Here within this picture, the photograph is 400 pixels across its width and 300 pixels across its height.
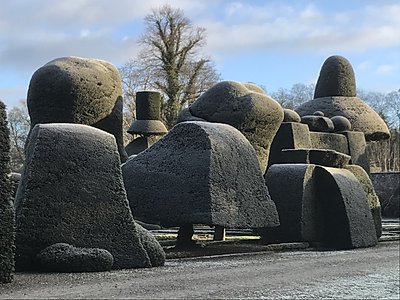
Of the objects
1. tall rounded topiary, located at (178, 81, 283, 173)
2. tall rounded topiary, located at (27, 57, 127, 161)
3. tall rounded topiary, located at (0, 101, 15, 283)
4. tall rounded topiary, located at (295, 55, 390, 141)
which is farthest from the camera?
tall rounded topiary, located at (295, 55, 390, 141)

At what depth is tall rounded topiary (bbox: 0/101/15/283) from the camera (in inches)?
294

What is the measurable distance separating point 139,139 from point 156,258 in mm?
14837

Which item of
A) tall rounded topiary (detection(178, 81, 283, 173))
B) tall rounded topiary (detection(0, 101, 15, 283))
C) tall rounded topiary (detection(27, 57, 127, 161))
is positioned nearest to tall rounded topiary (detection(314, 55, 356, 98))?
tall rounded topiary (detection(178, 81, 283, 173))

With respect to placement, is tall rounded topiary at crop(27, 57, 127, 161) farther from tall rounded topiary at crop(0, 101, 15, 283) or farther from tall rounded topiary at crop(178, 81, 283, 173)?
→ tall rounded topiary at crop(0, 101, 15, 283)

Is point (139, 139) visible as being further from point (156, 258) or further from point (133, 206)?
point (156, 258)

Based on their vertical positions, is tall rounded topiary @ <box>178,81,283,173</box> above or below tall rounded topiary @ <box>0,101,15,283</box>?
above

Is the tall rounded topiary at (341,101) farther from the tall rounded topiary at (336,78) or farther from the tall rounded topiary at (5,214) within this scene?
the tall rounded topiary at (5,214)

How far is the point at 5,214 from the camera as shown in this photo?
7.72m

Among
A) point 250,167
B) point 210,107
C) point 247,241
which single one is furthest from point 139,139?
point 250,167

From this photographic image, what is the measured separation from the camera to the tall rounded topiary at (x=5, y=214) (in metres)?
7.47

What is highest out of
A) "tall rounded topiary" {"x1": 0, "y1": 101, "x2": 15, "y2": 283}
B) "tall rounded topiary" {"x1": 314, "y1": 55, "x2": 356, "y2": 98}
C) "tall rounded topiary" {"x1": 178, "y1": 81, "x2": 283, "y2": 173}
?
"tall rounded topiary" {"x1": 314, "y1": 55, "x2": 356, "y2": 98}

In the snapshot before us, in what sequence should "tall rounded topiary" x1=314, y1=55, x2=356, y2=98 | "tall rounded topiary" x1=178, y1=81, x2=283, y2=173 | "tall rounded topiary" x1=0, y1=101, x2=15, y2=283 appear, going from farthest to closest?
"tall rounded topiary" x1=314, y1=55, x2=356, y2=98 < "tall rounded topiary" x1=178, y1=81, x2=283, y2=173 < "tall rounded topiary" x1=0, y1=101, x2=15, y2=283

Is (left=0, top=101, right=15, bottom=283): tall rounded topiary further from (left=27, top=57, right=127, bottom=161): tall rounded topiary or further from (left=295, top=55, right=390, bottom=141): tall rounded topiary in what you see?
(left=295, top=55, right=390, bottom=141): tall rounded topiary

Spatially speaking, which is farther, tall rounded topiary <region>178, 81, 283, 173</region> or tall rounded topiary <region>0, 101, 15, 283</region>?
tall rounded topiary <region>178, 81, 283, 173</region>
